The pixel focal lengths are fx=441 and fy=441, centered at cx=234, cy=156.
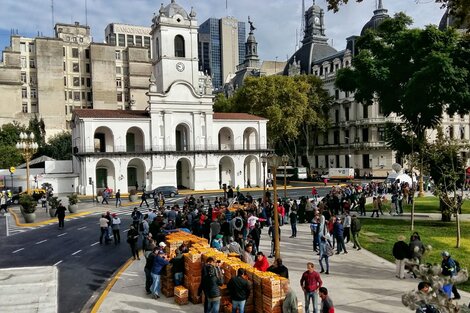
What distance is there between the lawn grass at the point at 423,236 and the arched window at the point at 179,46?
3699cm

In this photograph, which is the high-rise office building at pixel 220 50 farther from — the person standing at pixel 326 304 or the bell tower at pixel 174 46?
the person standing at pixel 326 304

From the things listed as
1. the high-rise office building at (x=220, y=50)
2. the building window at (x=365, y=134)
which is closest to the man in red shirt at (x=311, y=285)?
the building window at (x=365, y=134)

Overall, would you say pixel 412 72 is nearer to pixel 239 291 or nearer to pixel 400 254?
pixel 400 254

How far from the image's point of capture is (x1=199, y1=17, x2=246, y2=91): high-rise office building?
172m

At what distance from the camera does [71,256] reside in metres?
19.4

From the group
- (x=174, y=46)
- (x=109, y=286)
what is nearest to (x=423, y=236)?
(x=109, y=286)

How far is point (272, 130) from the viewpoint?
62.6m

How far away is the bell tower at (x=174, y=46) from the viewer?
179 feet

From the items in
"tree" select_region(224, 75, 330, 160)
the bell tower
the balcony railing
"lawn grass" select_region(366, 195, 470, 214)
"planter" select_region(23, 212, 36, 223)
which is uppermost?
the bell tower

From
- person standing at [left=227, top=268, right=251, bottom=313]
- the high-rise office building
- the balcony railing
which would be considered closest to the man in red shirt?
person standing at [left=227, top=268, right=251, bottom=313]

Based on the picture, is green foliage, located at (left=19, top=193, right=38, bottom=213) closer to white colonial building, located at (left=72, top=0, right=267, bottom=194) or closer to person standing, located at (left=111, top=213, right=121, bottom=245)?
person standing, located at (left=111, top=213, right=121, bottom=245)

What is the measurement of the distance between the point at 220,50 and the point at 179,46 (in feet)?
410

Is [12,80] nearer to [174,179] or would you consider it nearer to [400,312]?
[174,179]

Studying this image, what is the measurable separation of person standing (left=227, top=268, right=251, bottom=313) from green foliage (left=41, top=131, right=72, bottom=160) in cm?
6200
